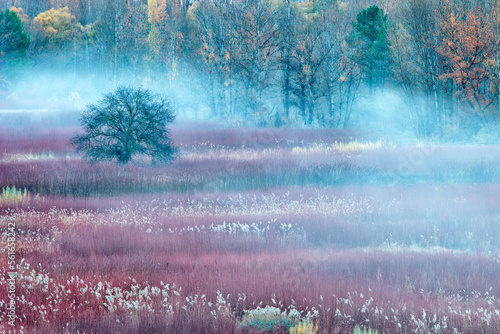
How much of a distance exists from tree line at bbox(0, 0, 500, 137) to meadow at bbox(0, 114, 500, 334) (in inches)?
503

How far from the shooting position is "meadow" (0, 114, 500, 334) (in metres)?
5.09

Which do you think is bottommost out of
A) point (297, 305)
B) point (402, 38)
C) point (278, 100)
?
point (297, 305)

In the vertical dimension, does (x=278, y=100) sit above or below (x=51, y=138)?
above

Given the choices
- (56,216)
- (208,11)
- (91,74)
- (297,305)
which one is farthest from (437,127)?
(91,74)

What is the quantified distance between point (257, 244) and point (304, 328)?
3.87 metres

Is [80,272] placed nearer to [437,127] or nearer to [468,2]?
[437,127]

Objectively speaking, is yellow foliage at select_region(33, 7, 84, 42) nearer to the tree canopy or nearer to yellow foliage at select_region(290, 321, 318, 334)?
the tree canopy

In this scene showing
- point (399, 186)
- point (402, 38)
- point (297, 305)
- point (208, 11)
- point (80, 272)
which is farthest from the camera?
point (208, 11)

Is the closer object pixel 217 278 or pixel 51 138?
pixel 217 278

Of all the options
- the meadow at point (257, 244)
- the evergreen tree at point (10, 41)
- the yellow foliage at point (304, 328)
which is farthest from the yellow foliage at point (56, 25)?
the yellow foliage at point (304, 328)

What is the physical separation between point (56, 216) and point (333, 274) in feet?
20.1

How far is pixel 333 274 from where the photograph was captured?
6.61 meters

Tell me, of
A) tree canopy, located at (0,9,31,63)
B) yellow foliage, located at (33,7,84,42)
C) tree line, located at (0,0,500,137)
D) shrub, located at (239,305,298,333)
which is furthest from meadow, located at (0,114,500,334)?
yellow foliage, located at (33,7,84,42)

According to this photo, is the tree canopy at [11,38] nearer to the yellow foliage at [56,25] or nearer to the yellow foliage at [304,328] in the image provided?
the yellow foliage at [56,25]
